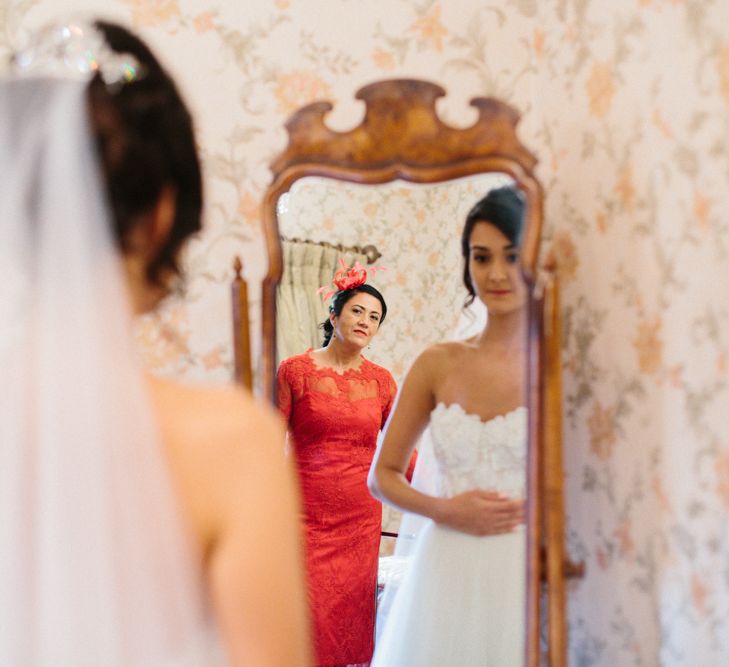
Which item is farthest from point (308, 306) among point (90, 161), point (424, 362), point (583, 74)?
point (90, 161)

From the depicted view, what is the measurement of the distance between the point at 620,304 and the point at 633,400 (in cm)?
15

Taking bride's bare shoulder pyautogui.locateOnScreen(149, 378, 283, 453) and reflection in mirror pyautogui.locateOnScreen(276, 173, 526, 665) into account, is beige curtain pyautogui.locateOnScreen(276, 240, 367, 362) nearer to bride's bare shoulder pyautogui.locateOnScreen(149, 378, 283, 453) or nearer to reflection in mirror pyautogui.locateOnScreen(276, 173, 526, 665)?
reflection in mirror pyautogui.locateOnScreen(276, 173, 526, 665)

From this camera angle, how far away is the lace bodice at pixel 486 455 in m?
1.33

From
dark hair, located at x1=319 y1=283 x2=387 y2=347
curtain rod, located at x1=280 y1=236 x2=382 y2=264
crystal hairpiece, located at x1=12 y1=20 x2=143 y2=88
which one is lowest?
dark hair, located at x1=319 y1=283 x2=387 y2=347

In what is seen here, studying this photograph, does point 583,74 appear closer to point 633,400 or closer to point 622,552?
point 633,400

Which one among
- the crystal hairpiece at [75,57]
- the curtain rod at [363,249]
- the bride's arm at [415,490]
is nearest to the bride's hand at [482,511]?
the bride's arm at [415,490]

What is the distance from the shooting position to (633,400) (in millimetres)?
1324

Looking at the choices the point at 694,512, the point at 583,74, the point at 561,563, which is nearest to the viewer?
the point at 694,512

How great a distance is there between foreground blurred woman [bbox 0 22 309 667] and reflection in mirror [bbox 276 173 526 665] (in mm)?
658

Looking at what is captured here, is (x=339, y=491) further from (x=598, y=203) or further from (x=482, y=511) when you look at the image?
(x=598, y=203)

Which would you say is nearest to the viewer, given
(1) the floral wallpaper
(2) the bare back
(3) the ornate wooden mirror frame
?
(2) the bare back

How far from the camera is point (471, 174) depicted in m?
1.36

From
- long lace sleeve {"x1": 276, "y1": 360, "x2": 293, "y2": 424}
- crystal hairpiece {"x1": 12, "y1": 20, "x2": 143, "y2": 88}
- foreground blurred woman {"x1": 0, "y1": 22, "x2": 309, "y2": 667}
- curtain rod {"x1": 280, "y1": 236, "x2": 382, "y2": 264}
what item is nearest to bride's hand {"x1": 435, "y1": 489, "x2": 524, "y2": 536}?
long lace sleeve {"x1": 276, "y1": 360, "x2": 293, "y2": 424}

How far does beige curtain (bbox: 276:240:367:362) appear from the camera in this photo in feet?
4.51
